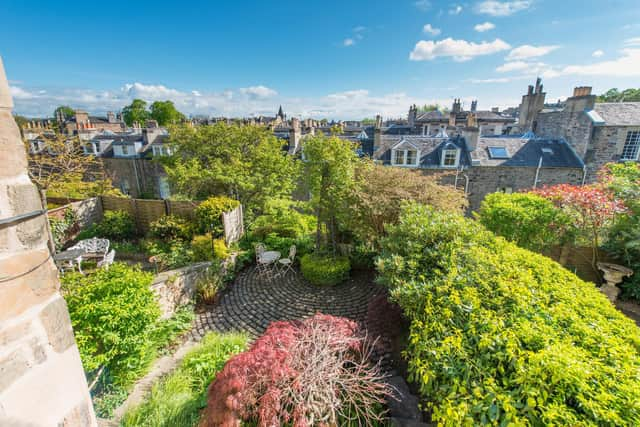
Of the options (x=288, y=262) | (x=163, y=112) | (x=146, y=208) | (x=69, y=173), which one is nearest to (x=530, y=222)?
(x=288, y=262)

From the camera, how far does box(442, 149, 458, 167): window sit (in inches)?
667

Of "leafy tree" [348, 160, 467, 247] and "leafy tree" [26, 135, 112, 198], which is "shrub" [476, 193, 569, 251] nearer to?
"leafy tree" [348, 160, 467, 247]

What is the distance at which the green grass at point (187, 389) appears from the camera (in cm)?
386

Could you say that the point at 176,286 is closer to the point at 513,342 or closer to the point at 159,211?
the point at 159,211

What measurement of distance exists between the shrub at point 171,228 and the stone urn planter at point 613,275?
40.3 ft

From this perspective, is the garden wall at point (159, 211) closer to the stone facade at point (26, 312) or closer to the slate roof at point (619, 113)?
the stone facade at point (26, 312)

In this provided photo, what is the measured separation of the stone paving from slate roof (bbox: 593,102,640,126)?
57.5 feet

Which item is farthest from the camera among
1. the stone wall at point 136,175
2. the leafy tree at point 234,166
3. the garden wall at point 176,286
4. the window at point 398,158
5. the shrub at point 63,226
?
the stone wall at point 136,175

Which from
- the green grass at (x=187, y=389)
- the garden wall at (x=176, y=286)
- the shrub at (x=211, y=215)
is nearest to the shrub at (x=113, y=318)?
the green grass at (x=187, y=389)

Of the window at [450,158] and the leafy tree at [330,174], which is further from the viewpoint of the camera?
the window at [450,158]

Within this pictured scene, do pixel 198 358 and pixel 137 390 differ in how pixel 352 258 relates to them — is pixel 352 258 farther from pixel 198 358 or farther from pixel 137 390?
pixel 137 390

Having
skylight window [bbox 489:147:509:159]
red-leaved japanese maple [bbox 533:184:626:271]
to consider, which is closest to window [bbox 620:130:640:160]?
skylight window [bbox 489:147:509:159]

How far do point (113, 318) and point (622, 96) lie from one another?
82.2m

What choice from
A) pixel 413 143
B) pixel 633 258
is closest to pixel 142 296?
pixel 633 258
